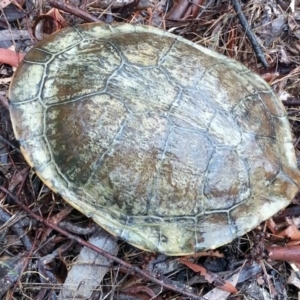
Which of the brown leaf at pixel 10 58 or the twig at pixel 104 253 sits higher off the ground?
the brown leaf at pixel 10 58

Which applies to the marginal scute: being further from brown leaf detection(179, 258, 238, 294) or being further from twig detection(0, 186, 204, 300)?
brown leaf detection(179, 258, 238, 294)

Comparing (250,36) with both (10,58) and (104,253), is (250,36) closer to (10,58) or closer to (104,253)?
(10,58)

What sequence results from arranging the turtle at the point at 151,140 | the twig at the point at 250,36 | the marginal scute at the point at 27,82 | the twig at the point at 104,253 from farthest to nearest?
the twig at the point at 250,36 < the twig at the point at 104,253 < the marginal scute at the point at 27,82 < the turtle at the point at 151,140

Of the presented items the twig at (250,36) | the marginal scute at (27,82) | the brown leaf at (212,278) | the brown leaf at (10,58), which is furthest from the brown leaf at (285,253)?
the brown leaf at (10,58)

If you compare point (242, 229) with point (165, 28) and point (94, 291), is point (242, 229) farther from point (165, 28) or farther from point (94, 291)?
point (165, 28)

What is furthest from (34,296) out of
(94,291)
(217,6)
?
(217,6)

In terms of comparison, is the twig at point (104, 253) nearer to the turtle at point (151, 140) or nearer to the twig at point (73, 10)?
the turtle at point (151, 140)

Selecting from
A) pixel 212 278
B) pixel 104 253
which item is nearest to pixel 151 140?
pixel 104 253

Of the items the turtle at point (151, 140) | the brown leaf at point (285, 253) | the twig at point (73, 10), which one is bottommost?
the brown leaf at point (285, 253)
